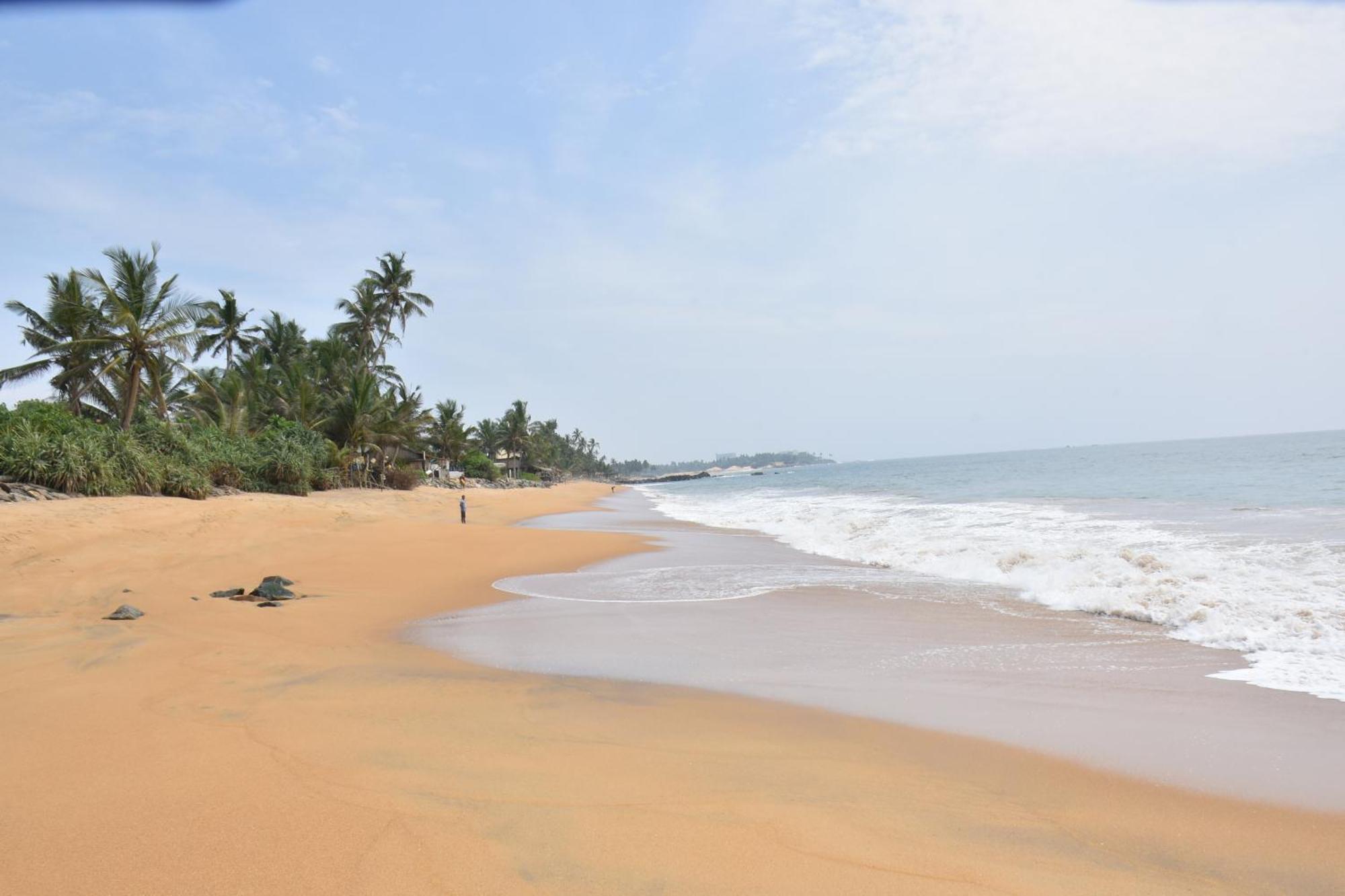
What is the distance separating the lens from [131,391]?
21.6 m

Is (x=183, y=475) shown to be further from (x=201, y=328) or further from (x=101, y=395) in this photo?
(x=101, y=395)

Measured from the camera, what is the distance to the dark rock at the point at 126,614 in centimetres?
680

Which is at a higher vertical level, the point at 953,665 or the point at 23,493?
the point at 23,493

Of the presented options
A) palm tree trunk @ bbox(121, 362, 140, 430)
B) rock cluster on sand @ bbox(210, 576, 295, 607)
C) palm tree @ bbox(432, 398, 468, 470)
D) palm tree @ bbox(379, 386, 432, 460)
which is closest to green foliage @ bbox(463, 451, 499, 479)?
palm tree @ bbox(432, 398, 468, 470)

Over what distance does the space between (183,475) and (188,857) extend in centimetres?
1902

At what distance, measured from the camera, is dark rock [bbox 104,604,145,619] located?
268 inches

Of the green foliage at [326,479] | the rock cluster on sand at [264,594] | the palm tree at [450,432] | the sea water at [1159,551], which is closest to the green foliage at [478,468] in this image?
the palm tree at [450,432]

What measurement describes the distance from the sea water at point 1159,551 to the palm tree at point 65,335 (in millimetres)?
21448

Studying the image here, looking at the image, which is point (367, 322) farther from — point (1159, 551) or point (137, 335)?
point (1159, 551)

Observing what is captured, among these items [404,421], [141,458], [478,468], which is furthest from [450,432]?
[141,458]

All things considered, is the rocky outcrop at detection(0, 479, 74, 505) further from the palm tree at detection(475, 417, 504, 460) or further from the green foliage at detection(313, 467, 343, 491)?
the palm tree at detection(475, 417, 504, 460)

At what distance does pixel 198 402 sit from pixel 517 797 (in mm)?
38624

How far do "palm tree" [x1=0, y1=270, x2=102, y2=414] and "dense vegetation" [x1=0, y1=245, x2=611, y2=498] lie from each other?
0.18ft

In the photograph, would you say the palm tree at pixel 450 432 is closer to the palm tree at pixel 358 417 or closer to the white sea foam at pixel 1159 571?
the palm tree at pixel 358 417
